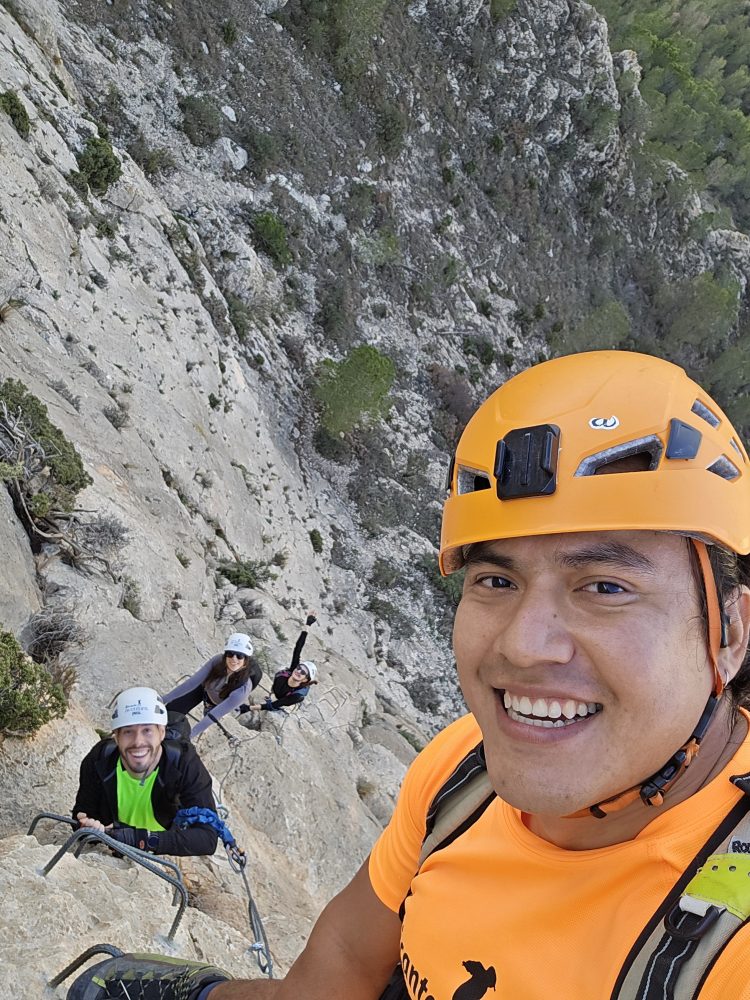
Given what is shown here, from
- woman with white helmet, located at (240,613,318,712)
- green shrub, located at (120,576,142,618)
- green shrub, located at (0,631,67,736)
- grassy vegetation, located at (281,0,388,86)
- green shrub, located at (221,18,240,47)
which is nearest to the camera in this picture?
green shrub, located at (0,631,67,736)

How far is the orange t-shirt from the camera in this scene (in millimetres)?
1497

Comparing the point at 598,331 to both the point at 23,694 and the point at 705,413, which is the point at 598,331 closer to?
the point at 23,694

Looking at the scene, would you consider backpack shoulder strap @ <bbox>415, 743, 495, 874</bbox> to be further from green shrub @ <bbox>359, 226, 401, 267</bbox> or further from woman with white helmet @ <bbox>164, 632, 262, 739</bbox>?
green shrub @ <bbox>359, 226, 401, 267</bbox>

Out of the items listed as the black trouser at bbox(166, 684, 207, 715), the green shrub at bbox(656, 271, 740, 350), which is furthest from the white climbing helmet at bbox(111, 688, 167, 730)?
the green shrub at bbox(656, 271, 740, 350)

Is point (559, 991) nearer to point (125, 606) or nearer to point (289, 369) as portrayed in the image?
point (125, 606)

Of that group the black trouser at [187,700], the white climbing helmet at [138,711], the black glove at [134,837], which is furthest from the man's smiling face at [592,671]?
the black trouser at [187,700]

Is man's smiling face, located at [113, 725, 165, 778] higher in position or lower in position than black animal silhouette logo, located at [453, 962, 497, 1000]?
lower

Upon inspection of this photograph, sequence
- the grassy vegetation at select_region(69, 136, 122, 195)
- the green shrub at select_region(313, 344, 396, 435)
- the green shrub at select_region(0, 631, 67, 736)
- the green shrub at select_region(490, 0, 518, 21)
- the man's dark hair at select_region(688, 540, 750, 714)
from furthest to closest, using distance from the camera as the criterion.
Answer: the green shrub at select_region(490, 0, 518, 21), the green shrub at select_region(313, 344, 396, 435), the grassy vegetation at select_region(69, 136, 122, 195), the green shrub at select_region(0, 631, 67, 736), the man's dark hair at select_region(688, 540, 750, 714)

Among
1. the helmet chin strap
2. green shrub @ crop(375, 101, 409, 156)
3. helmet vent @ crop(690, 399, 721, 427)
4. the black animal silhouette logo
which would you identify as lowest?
the black animal silhouette logo

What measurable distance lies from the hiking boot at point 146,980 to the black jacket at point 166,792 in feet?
6.89

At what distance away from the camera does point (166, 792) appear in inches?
200

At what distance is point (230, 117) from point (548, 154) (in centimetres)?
2318

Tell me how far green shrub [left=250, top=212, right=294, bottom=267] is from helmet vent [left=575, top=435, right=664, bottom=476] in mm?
27093

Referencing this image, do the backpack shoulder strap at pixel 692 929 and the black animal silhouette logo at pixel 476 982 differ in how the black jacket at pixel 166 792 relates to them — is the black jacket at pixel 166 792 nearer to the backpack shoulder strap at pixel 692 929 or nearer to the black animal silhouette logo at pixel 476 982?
the black animal silhouette logo at pixel 476 982
